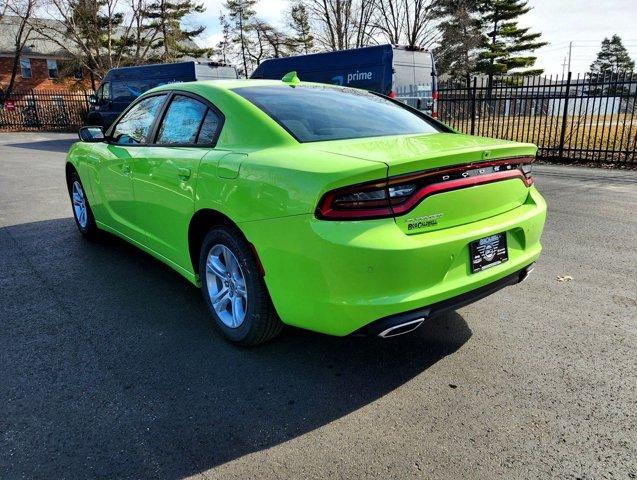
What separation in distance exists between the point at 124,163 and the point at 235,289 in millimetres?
1723

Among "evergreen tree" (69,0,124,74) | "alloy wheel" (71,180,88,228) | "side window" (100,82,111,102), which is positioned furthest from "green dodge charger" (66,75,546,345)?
"evergreen tree" (69,0,124,74)

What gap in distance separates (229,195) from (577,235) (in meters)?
4.19

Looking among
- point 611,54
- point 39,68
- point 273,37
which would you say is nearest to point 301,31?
point 273,37

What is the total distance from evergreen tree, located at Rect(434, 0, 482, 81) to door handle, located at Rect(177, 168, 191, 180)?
33.6 meters

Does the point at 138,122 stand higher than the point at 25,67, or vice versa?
the point at 25,67

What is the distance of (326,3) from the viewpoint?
98.8 ft

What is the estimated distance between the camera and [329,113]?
3.19m

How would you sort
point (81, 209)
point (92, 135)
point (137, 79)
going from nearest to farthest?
point (92, 135)
point (81, 209)
point (137, 79)

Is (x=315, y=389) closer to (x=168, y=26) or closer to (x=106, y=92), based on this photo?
(x=106, y=92)

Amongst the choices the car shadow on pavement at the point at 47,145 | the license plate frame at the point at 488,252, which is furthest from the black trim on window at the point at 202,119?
the car shadow on pavement at the point at 47,145

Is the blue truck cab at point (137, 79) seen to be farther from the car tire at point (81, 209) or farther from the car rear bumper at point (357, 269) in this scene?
the car rear bumper at point (357, 269)

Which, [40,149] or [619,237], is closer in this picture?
[619,237]

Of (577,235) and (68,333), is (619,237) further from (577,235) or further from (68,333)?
(68,333)

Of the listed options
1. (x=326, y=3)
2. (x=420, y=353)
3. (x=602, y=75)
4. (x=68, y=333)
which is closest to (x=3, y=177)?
(x=68, y=333)
